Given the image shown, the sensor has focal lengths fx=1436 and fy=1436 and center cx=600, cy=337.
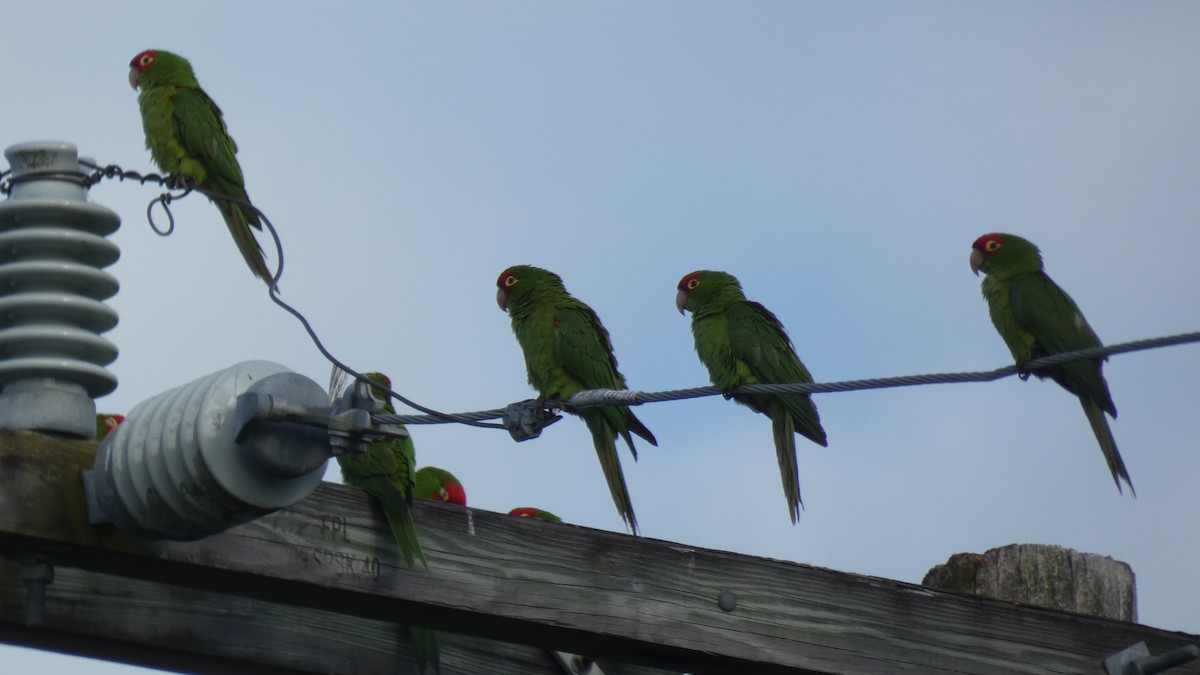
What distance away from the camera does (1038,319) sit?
5.87 meters

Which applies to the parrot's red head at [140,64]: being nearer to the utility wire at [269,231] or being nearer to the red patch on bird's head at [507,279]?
the red patch on bird's head at [507,279]

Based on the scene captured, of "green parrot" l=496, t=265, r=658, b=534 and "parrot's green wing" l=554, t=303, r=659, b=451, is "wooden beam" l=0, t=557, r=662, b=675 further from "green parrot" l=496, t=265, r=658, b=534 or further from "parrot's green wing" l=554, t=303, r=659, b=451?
"parrot's green wing" l=554, t=303, r=659, b=451

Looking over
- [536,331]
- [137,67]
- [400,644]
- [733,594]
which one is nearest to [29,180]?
[400,644]

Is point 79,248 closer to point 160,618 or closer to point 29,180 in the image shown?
point 29,180

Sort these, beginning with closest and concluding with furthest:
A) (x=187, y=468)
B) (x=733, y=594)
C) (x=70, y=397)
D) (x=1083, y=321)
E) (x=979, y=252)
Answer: (x=187, y=468)
(x=70, y=397)
(x=733, y=594)
(x=1083, y=321)
(x=979, y=252)

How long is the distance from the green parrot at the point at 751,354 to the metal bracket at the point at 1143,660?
235 cm

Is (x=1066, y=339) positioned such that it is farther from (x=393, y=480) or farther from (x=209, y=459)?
(x=209, y=459)

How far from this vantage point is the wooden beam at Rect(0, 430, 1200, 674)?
2727 millimetres

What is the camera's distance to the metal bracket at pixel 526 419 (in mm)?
3857

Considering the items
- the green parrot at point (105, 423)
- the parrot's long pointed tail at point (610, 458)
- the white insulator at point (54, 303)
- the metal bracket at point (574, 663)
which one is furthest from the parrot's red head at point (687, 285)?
the white insulator at point (54, 303)

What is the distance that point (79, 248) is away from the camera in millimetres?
2744

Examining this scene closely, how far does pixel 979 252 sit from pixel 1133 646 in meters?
2.96

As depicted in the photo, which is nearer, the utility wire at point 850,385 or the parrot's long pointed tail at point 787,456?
the utility wire at point 850,385

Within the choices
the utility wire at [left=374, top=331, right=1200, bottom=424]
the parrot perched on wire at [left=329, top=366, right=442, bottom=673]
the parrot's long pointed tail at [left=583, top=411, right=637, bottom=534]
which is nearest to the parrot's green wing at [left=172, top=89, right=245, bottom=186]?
the parrot's long pointed tail at [left=583, top=411, right=637, bottom=534]
